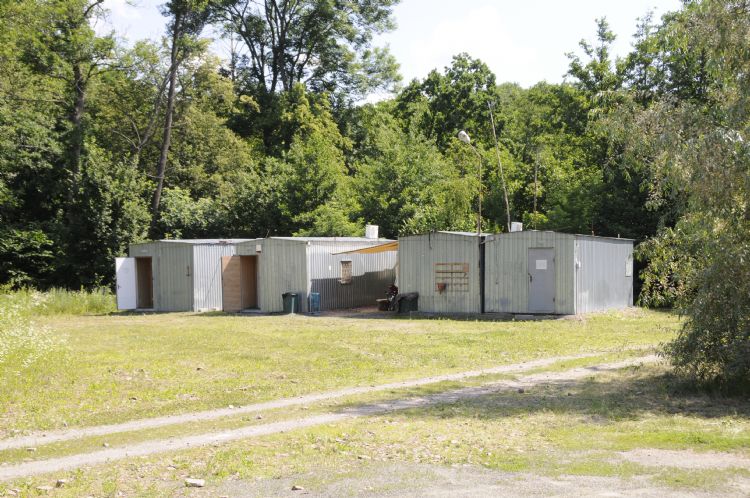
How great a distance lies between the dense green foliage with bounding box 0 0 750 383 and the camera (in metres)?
33.1

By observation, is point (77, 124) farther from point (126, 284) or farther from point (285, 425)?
point (285, 425)

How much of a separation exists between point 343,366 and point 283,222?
22876 mm

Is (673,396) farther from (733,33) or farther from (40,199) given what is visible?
(40,199)

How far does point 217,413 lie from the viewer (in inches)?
384

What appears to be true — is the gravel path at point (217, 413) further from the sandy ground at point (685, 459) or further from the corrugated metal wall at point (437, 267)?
the corrugated metal wall at point (437, 267)

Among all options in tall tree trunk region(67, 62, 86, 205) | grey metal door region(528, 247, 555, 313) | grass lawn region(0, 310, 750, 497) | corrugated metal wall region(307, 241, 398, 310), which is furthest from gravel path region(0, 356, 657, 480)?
tall tree trunk region(67, 62, 86, 205)

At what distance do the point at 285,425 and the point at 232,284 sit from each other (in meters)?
18.3

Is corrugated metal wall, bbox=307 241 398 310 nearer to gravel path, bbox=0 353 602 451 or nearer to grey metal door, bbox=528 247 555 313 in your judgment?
grey metal door, bbox=528 247 555 313

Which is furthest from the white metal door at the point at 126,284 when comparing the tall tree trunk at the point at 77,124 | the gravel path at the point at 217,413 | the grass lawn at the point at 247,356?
the gravel path at the point at 217,413

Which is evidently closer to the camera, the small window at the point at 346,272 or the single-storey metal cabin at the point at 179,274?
the single-storey metal cabin at the point at 179,274

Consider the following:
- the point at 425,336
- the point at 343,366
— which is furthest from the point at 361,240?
the point at 343,366

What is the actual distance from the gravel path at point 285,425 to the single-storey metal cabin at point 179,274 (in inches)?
644

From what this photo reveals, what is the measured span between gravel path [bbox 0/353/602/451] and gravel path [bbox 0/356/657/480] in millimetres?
101

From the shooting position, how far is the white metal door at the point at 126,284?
92.1 ft
